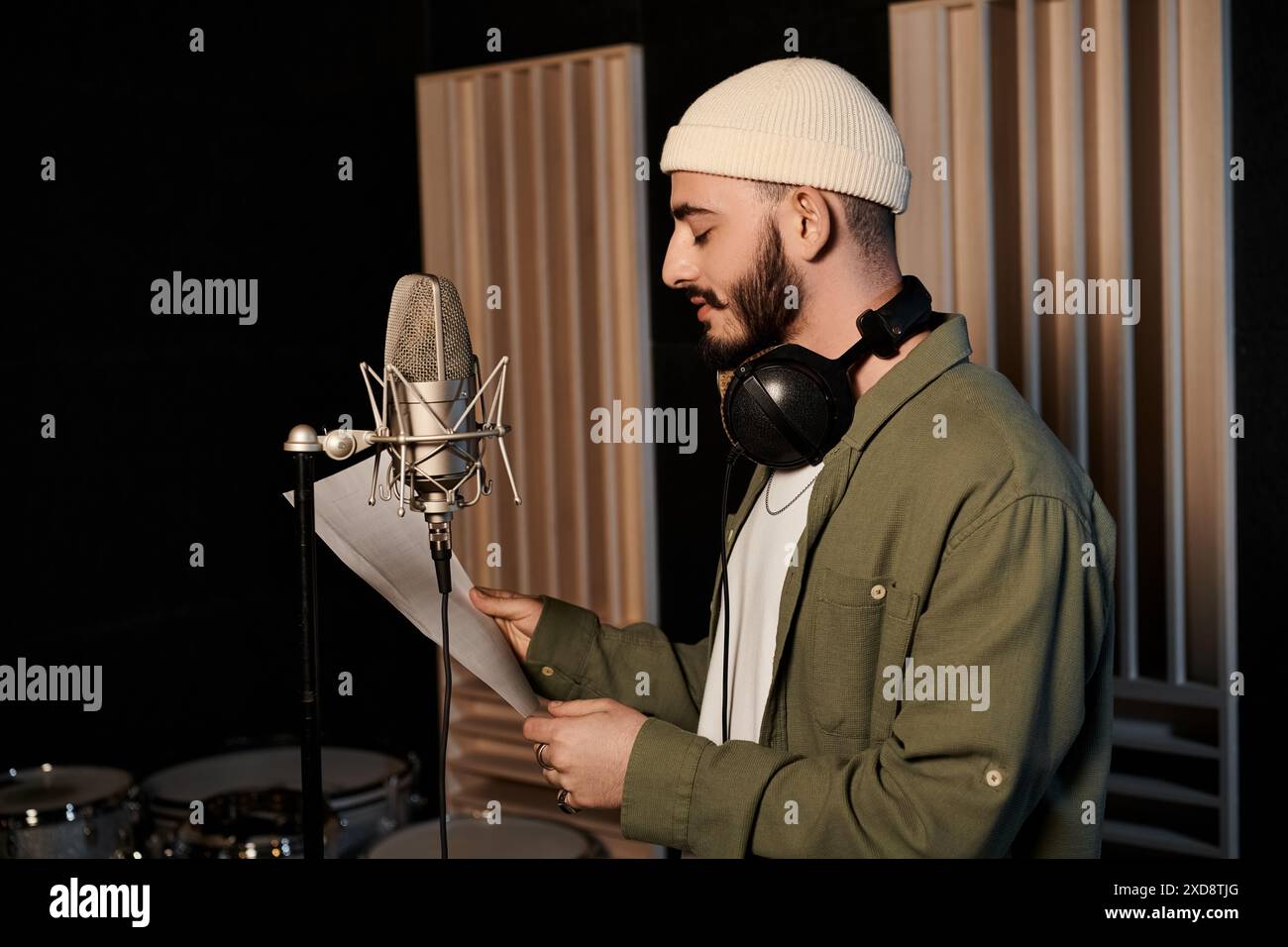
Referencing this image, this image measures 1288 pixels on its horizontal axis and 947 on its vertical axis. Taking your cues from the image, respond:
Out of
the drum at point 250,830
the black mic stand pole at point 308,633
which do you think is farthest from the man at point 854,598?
the drum at point 250,830

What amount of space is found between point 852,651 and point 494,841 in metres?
1.02

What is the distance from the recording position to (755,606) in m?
1.58

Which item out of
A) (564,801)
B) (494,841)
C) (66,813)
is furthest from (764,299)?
(66,813)

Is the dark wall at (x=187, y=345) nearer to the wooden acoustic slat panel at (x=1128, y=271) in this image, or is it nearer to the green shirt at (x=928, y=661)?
the wooden acoustic slat panel at (x=1128, y=271)

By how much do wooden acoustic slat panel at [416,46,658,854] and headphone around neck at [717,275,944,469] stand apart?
1.75 m

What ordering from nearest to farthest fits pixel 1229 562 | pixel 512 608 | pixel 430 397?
pixel 430 397, pixel 512 608, pixel 1229 562

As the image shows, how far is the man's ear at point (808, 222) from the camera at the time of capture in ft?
4.97

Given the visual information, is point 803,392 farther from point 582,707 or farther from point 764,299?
point 582,707

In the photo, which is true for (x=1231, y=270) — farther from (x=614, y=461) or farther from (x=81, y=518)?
(x=81, y=518)

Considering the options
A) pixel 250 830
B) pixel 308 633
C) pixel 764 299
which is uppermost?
pixel 764 299

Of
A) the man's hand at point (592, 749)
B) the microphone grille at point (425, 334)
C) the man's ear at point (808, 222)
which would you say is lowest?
the man's hand at point (592, 749)

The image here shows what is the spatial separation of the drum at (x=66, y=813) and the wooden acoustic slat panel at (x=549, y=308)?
1.17m

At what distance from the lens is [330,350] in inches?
138

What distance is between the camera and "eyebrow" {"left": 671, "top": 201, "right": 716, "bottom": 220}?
5.12ft
